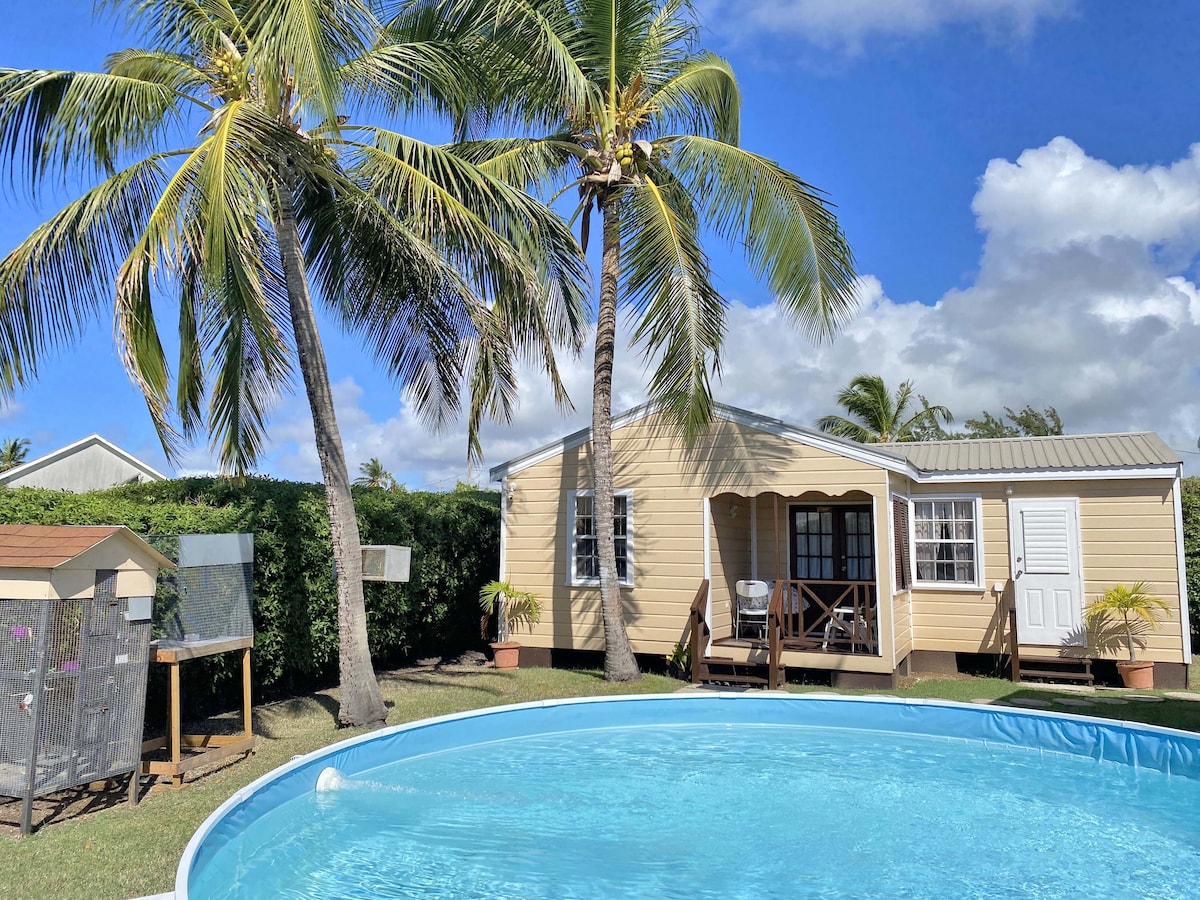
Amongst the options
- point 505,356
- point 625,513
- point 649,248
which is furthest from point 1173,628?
point 505,356

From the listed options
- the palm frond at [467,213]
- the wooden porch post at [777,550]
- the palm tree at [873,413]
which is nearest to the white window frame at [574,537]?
the wooden porch post at [777,550]

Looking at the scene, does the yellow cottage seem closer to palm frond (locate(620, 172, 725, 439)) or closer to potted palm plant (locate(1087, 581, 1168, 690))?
potted palm plant (locate(1087, 581, 1168, 690))

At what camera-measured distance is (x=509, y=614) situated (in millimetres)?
13398

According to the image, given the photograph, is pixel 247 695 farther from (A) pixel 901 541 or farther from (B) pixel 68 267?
(A) pixel 901 541

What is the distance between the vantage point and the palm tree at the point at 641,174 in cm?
1044

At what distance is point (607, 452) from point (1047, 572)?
673 cm

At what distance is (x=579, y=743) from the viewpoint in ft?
30.5

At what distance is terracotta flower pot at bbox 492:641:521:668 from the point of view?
42.8 feet

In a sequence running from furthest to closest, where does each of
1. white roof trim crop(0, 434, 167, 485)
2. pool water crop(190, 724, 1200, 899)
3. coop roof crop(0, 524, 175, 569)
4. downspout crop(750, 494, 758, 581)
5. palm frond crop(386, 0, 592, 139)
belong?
white roof trim crop(0, 434, 167, 485), downspout crop(750, 494, 758, 581), palm frond crop(386, 0, 592, 139), coop roof crop(0, 524, 175, 569), pool water crop(190, 724, 1200, 899)

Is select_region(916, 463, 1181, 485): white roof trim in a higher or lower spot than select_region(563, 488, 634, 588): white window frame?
higher

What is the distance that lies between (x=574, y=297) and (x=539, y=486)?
4.06 metres

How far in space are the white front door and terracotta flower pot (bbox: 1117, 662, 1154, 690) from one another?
2.14 feet

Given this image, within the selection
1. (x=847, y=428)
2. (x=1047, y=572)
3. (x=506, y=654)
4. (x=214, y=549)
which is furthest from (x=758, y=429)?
(x=847, y=428)

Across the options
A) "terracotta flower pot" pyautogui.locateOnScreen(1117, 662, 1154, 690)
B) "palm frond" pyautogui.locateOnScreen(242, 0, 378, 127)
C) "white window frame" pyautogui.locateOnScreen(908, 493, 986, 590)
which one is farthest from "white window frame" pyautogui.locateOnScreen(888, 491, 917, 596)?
"palm frond" pyautogui.locateOnScreen(242, 0, 378, 127)
